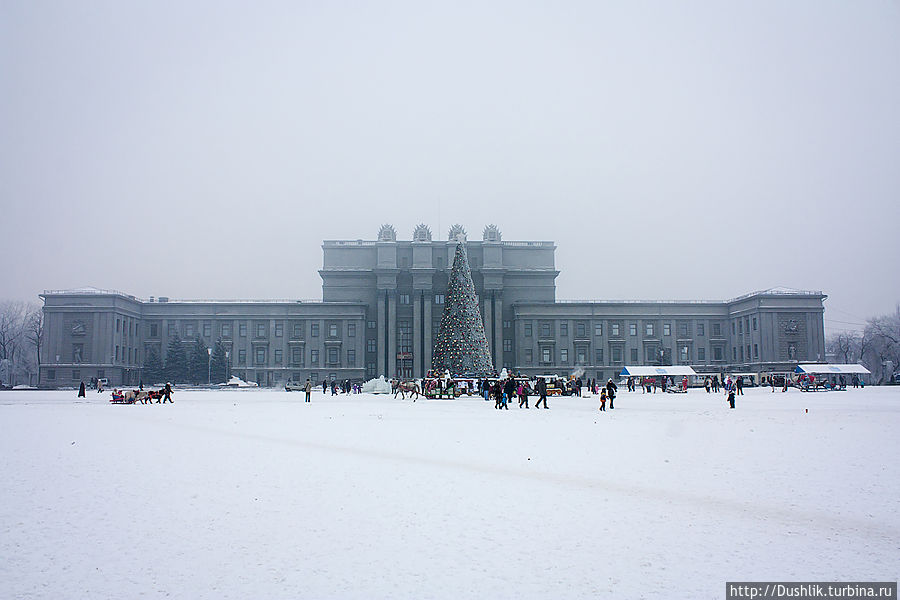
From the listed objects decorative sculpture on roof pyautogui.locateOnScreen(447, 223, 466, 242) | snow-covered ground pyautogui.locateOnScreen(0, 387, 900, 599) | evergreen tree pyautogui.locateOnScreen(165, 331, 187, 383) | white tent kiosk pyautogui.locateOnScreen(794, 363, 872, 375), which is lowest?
snow-covered ground pyautogui.locateOnScreen(0, 387, 900, 599)

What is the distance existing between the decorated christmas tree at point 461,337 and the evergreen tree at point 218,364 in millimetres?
52526

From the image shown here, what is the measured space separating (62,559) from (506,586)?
4.63m

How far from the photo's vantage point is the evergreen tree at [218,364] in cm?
9888

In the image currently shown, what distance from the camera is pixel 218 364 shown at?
99875 mm

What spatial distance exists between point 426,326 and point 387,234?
16633 millimetres

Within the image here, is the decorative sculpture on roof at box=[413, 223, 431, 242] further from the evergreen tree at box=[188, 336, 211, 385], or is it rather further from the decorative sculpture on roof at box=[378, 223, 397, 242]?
the evergreen tree at box=[188, 336, 211, 385]

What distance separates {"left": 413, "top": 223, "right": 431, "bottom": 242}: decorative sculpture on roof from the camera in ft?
386

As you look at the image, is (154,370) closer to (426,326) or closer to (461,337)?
(426,326)

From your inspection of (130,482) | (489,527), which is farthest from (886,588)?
(130,482)

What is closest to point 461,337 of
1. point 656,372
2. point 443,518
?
point 656,372

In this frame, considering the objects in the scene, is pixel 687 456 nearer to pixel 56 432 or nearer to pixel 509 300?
pixel 56 432

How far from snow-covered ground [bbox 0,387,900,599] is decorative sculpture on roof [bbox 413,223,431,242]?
329 ft

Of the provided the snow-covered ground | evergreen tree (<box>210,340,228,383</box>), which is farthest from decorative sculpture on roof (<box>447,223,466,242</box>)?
the snow-covered ground

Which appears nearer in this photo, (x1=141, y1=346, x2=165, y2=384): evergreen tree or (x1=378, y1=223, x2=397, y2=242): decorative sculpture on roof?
(x1=141, y1=346, x2=165, y2=384): evergreen tree
